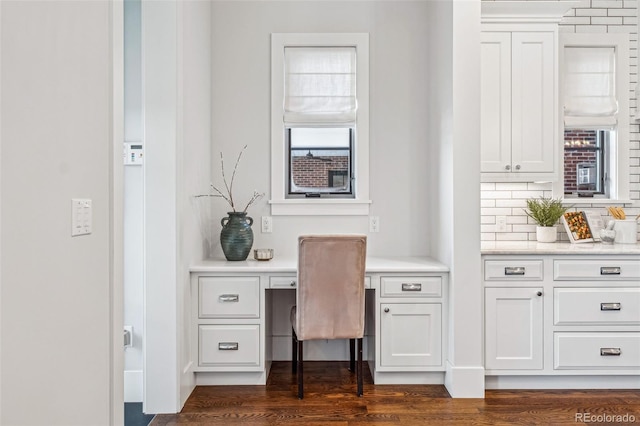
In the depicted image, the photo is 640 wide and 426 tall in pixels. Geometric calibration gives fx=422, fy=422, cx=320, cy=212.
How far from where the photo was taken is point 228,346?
273 centimetres

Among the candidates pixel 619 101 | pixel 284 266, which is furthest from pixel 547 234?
pixel 284 266

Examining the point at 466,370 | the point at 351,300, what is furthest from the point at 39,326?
the point at 466,370

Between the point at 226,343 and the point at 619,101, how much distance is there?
11.4 ft

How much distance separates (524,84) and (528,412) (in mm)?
2217

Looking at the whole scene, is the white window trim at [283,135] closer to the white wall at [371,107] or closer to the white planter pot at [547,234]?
the white wall at [371,107]

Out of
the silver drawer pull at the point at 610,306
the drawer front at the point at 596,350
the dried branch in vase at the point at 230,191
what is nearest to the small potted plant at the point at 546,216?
the silver drawer pull at the point at 610,306

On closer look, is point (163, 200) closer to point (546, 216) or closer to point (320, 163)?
point (320, 163)

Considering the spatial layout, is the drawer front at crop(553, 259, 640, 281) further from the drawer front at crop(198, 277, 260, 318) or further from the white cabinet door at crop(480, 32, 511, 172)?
the drawer front at crop(198, 277, 260, 318)

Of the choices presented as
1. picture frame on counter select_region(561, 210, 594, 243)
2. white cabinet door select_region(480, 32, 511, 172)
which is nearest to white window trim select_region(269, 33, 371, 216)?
white cabinet door select_region(480, 32, 511, 172)

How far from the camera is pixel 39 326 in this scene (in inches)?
45.3

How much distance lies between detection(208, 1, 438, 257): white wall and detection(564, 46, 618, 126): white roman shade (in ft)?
3.71

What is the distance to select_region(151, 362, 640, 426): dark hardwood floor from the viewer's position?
7.84ft

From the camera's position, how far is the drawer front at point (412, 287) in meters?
2.75

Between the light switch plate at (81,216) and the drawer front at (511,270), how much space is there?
2260 millimetres
